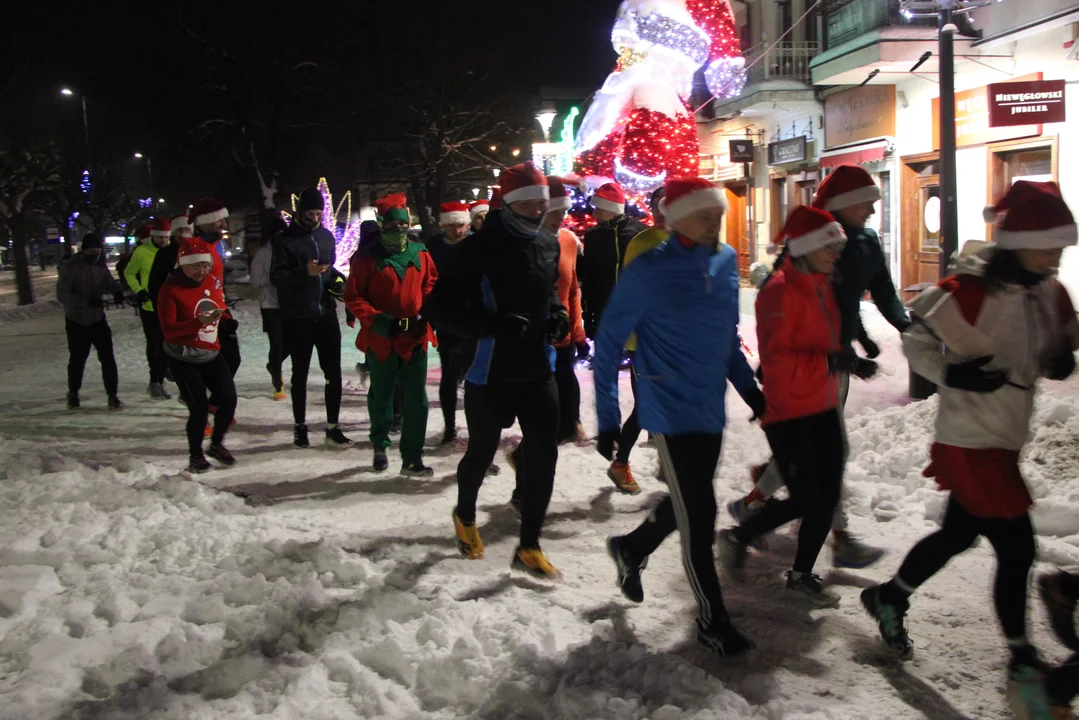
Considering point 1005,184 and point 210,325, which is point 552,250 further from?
point 1005,184

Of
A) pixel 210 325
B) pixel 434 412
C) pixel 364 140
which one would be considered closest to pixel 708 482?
pixel 210 325

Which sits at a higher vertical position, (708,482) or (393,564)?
(708,482)

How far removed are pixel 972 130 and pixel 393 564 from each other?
42.8ft

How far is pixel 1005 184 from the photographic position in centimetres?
1420

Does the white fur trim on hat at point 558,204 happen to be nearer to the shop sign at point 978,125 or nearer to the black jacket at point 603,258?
the black jacket at point 603,258

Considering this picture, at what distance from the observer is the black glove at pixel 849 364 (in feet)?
13.3

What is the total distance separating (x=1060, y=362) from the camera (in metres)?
3.26

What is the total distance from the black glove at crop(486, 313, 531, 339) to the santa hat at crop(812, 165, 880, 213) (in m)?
1.50

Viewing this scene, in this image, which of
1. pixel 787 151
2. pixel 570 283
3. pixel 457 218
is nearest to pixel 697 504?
pixel 570 283

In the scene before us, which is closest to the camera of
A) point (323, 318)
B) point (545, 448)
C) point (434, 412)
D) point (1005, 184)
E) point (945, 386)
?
point (945, 386)

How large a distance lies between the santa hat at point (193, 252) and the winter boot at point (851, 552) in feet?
15.8

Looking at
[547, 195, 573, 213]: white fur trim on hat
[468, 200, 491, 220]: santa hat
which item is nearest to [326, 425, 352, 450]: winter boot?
[468, 200, 491, 220]: santa hat

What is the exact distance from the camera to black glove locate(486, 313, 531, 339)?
4449mm

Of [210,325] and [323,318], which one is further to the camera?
[323,318]
